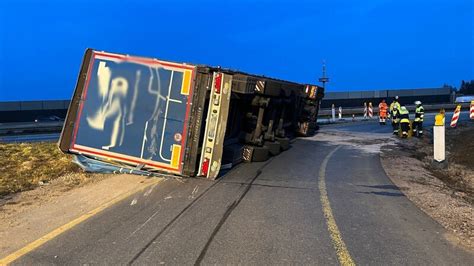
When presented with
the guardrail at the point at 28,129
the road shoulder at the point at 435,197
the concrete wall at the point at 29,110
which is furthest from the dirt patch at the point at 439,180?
the concrete wall at the point at 29,110

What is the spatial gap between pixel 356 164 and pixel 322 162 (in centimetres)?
83

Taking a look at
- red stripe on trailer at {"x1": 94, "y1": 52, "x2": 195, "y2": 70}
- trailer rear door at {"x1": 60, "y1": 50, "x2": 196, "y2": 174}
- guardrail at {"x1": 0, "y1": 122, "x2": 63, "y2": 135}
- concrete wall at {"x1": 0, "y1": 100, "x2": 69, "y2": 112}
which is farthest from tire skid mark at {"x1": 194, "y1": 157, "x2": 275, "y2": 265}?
concrete wall at {"x1": 0, "y1": 100, "x2": 69, "y2": 112}

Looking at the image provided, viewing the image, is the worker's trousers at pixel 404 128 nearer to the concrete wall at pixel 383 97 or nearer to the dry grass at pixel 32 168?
the dry grass at pixel 32 168

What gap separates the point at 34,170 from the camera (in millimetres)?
9797

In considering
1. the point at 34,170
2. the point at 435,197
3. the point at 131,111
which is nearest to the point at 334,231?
the point at 435,197

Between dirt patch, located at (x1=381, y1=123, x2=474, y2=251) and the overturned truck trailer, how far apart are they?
371cm

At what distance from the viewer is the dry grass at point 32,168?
8.75 m

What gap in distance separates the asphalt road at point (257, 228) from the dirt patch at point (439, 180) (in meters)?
0.26

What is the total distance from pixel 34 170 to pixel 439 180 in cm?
869

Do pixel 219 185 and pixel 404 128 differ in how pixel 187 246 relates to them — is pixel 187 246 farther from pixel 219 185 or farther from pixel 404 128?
pixel 404 128

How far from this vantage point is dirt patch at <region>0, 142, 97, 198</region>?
8.70 metres

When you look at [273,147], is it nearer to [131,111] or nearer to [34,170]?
[131,111]

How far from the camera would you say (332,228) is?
5863mm

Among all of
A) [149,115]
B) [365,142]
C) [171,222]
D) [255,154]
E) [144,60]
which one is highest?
[144,60]
